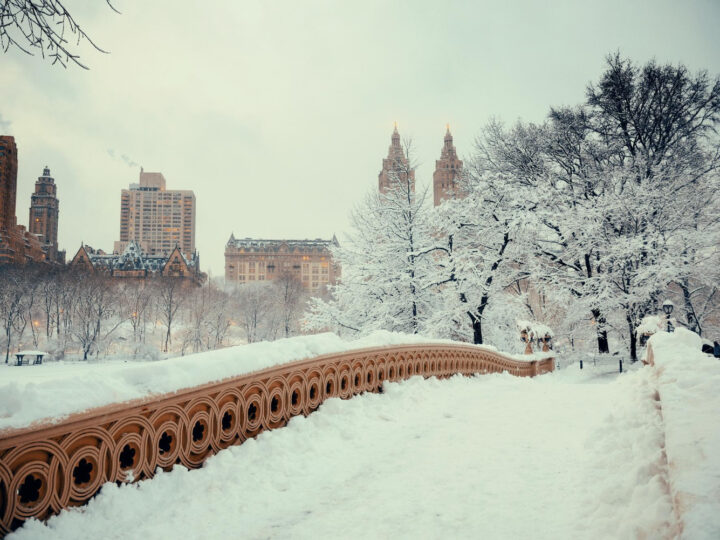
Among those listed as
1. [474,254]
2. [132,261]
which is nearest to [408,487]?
[474,254]

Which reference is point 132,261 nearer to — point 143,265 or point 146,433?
point 143,265

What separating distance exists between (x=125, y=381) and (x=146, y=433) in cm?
52

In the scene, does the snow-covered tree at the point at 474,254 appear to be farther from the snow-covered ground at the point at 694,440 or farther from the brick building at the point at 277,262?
the brick building at the point at 277,262

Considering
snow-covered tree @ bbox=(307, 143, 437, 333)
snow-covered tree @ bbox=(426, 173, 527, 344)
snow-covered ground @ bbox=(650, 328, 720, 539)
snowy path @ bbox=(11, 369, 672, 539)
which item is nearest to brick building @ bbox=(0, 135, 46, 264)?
snow-covered tree @ bbox=(307, 143, 437, 333)

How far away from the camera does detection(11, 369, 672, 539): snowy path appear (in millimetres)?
3088

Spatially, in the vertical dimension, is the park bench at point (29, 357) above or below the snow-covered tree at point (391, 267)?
below

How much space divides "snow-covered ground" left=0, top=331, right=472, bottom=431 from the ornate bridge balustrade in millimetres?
86

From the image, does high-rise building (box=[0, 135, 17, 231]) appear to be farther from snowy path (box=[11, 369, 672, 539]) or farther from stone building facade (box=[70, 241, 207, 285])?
snowy path (box=[11, 369, 672, 539])

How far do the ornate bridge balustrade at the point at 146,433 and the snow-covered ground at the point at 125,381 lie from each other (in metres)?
0.09

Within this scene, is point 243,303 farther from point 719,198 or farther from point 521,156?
point 719,198

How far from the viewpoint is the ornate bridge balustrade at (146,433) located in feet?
9.41

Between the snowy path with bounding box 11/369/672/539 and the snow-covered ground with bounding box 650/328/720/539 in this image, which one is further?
the snowy path with bounding box 11/369/672/539

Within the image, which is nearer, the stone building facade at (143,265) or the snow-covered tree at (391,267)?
the snow-covered tree at (391,267)

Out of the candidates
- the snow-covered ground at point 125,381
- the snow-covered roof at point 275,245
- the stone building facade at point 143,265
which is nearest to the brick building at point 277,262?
the snow-covered roof at point 275,245
